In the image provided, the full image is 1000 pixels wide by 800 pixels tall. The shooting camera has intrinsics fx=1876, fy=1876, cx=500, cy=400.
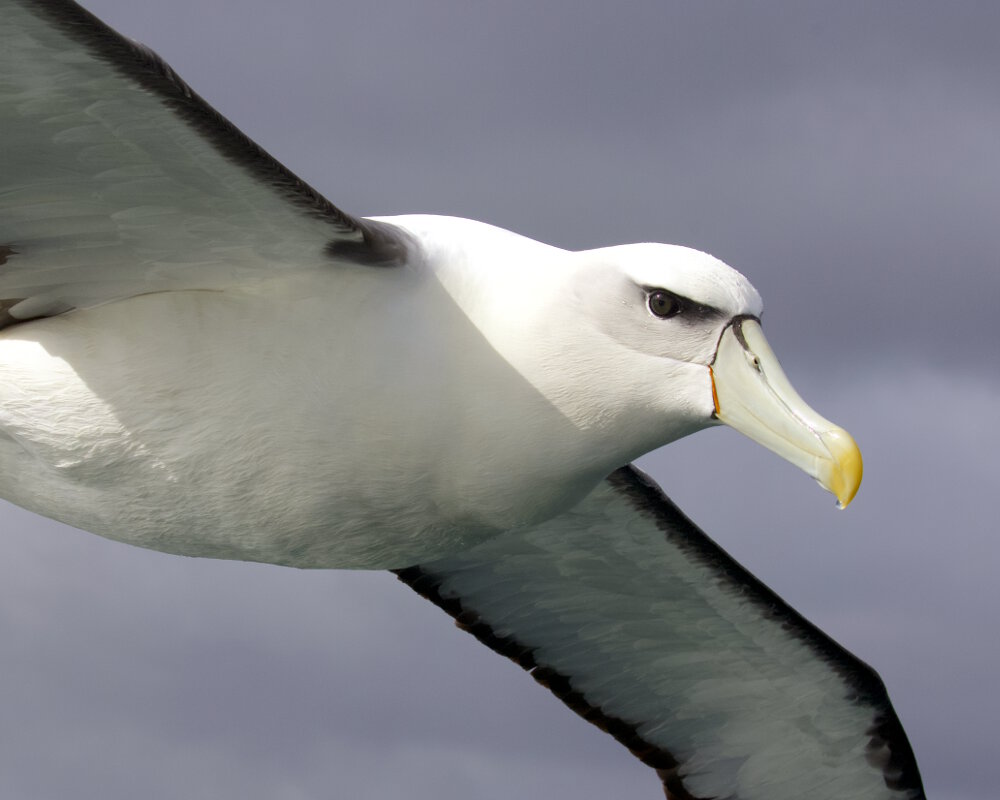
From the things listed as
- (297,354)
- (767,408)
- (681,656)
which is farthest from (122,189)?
(681,656)

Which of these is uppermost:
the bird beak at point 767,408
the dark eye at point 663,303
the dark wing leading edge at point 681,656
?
Result: the dark eye at point 663,303

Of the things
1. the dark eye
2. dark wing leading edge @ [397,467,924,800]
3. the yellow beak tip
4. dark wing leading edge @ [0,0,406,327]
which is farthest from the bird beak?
dark wing leading edge @ [397,467,924,800]

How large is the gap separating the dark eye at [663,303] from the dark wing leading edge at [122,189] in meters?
1.14

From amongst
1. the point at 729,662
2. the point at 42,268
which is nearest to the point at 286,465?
the point at 42,268

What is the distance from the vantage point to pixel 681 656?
1215 cm

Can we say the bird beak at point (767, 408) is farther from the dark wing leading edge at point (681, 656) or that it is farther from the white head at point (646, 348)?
the dark wing leading edge at point (681, 656)

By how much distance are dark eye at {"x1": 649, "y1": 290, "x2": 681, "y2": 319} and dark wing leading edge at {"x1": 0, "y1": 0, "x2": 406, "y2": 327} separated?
1144mm

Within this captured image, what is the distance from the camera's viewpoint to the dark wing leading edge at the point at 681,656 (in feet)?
36.7

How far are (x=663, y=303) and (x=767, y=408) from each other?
2.07 ft

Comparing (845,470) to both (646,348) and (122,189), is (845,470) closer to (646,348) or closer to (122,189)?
(646,348)

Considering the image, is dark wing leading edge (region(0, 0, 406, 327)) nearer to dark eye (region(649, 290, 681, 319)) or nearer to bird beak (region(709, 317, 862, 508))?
dark eye (region(649, 290, 681, 319))

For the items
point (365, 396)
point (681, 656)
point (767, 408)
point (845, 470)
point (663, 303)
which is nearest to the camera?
point (845, 470)

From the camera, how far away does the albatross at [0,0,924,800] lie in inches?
308

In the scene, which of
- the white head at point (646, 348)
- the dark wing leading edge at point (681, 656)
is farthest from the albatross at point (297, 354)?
the dark wing leading edge at point (681, 656)
